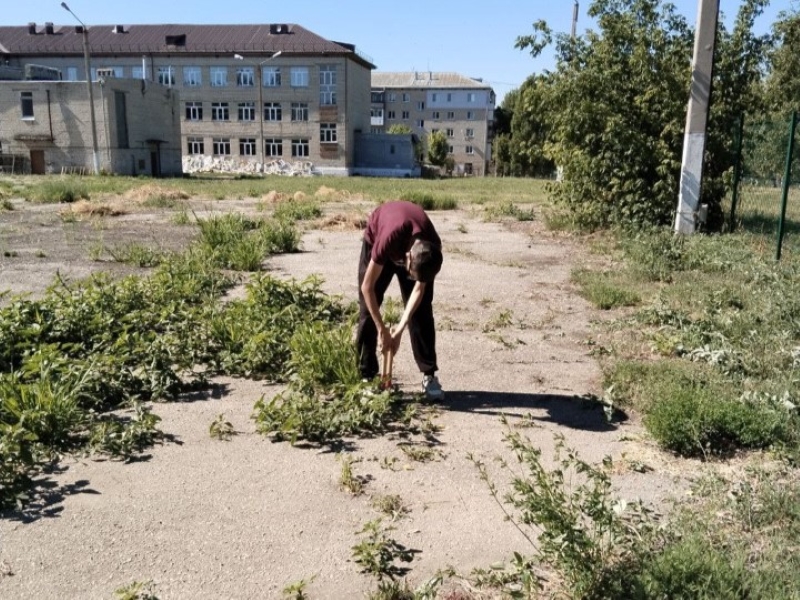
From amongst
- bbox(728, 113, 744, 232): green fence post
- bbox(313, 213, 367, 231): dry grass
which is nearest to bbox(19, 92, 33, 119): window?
bbox(313, 213, 367, 231): dry grass

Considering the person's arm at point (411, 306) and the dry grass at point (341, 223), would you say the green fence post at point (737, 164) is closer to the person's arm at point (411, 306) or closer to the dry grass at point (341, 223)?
the dry grass at point (341, 223)

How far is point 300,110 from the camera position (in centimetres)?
6200

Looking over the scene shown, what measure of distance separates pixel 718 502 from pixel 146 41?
228ft

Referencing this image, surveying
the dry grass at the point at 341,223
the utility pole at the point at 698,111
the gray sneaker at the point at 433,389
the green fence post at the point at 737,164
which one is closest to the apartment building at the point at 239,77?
the dry grass at the point at 341,223

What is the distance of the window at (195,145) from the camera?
211ft

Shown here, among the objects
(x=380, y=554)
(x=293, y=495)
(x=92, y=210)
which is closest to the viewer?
(x=380, y=554)

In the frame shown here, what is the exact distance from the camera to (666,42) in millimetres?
14641

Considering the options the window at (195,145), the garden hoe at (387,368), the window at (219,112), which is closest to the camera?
the garden hoe at (387,368)

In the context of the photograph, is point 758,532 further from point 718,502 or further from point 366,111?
point 366,111

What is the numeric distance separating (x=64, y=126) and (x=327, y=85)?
22723 millimetres

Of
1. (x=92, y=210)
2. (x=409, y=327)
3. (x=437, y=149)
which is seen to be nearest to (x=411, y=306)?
(x=409, y=327)

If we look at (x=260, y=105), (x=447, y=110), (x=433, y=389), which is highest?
(x=447, y=110)

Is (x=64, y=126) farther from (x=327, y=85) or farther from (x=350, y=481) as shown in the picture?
(x=350, y=481)

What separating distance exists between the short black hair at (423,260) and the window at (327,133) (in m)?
59.1
